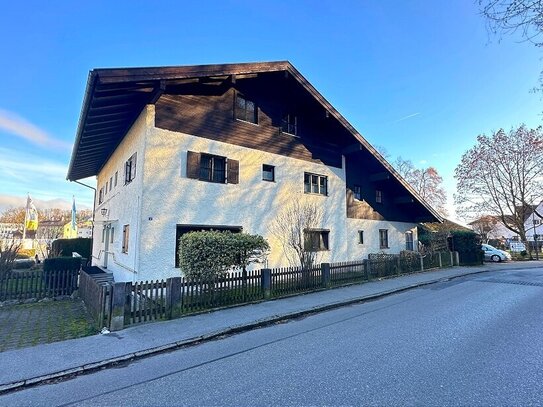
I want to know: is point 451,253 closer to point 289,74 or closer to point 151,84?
point 289,74

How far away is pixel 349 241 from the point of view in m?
18.8

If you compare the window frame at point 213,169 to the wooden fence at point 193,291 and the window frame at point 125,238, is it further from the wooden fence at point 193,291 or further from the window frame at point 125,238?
the wooden fence at point 193,291

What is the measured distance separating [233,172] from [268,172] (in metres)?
2.40

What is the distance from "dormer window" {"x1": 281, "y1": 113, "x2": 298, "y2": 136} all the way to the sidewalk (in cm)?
918

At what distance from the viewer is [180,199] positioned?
11281 mm

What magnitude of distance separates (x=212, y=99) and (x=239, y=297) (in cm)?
820

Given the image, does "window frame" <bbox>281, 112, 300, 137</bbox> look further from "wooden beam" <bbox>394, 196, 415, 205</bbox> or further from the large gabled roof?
"wooden beam" <bbox>394, 196, 415, 205</bbox>

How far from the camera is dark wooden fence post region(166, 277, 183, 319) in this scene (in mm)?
7697

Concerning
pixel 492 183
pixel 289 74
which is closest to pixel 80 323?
pixel 289 74

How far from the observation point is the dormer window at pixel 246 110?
1377 cm

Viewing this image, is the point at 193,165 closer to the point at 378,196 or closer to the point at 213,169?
the point at 213,169

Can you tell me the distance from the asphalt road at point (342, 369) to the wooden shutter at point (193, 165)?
6774 millimetres

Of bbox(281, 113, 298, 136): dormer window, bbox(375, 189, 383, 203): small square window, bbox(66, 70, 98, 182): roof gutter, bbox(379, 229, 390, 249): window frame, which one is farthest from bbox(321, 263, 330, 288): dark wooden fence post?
bbox(375, 189, 383, 203): small square window

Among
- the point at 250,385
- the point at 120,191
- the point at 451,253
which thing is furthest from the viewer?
the point at 451,253
